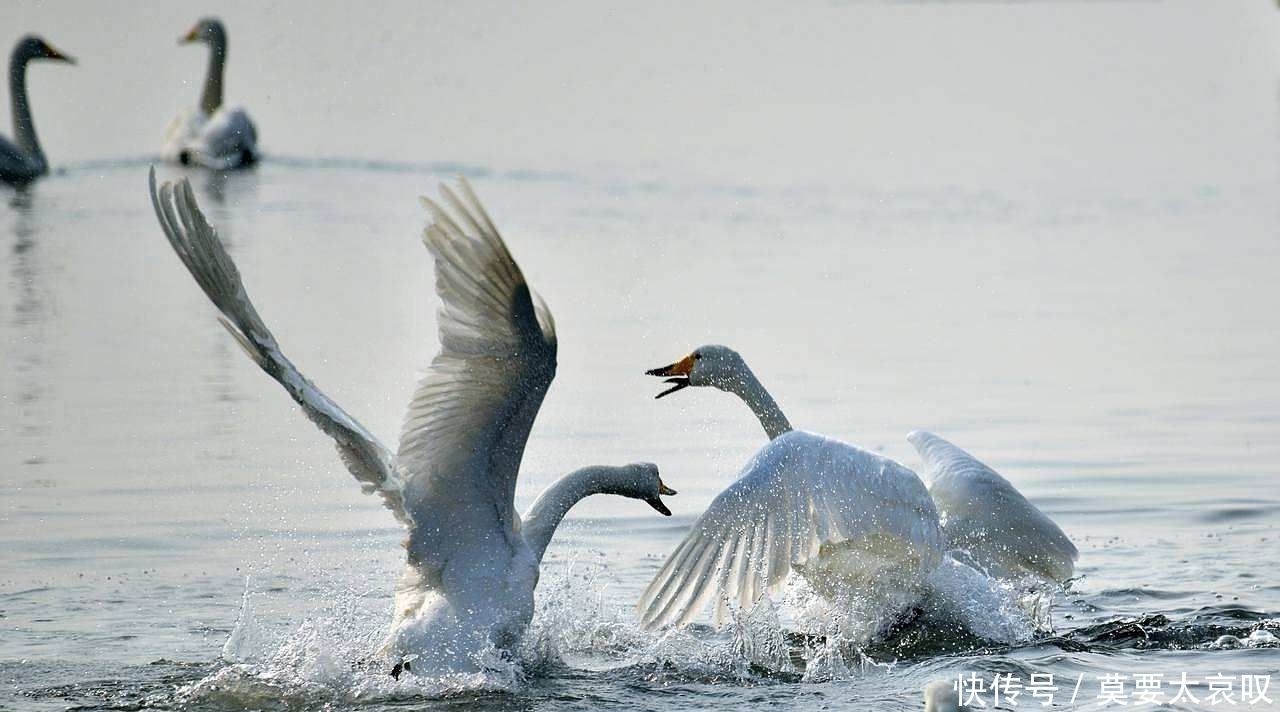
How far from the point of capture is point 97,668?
764 cm

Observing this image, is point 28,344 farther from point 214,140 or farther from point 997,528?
point 214,140

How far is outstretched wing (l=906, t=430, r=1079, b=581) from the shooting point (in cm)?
873

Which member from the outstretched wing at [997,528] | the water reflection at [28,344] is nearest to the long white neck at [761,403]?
the outstretched wing at [997,528]

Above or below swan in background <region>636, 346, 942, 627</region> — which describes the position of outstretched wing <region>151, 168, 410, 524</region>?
above

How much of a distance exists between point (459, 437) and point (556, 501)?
839 mm

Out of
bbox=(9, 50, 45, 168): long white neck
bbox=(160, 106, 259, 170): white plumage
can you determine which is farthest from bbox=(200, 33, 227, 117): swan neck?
bbox=(9, 50, 45, 168): long white neck

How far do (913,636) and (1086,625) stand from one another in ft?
2.35

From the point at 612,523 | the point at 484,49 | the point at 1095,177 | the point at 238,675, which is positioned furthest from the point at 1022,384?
the point at 484,49

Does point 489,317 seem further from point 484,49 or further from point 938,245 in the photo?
A: point 484,49

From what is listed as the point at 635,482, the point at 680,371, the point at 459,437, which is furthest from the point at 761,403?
the point at 459,437

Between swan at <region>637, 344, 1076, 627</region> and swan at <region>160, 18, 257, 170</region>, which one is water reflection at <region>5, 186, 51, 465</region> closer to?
swan at <region>160, 18, 257, 170</region>

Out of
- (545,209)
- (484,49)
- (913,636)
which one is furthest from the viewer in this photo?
(484,49)

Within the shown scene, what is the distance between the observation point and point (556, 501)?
7.96 metres

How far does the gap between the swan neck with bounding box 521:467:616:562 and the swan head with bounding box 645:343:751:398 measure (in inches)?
43.9
